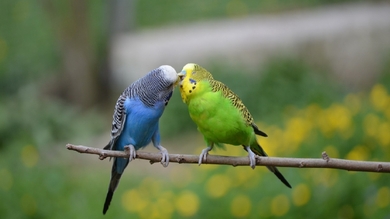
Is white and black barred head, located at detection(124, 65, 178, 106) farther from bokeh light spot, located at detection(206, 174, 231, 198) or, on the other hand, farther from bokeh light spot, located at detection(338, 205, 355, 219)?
bokeh light spot, located at detection(338, 205, 355, 219)

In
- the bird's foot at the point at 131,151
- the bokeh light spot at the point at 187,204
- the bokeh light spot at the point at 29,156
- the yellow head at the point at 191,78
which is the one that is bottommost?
the bokeh light spot at the point at 29,156

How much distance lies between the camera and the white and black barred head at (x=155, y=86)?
2.16 meters

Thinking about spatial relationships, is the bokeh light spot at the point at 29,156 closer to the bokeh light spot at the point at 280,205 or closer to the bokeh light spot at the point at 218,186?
the bokeh light spot at the point at 218,186

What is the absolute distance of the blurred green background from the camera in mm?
4402

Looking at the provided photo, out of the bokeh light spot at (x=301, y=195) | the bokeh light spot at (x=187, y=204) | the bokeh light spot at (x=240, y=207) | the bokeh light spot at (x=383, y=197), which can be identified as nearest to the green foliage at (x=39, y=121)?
the bokeh light spot at (x=187, y=204)

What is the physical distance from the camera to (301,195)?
13.8ft

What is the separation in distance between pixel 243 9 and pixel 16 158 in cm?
588

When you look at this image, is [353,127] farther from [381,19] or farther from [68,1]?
[68,1]

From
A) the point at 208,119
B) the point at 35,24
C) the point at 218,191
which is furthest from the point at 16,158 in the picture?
the point at 35,24

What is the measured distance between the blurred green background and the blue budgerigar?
1.77 m

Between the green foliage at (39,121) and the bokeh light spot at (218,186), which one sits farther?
→ the green foliage at (39,121)

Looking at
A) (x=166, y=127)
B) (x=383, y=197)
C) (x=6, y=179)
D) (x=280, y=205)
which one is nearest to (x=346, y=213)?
(x=383, y=197)

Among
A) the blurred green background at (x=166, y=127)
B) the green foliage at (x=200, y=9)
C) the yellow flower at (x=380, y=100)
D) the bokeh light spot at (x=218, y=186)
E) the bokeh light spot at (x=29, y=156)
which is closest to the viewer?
the blurred green background at (x=166, y=127)

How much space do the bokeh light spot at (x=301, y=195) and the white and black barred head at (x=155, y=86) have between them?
2073 millimetres
